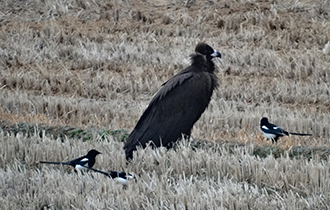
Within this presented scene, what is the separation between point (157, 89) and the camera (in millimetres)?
11359

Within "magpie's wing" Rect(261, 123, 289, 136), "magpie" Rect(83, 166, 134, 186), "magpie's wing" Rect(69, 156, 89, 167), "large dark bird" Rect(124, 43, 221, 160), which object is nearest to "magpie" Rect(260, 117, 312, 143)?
"magpie's wing" Rect(261, 123, 289, 136)

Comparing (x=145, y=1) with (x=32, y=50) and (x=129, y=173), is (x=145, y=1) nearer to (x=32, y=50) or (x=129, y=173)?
(x=32, y=50)

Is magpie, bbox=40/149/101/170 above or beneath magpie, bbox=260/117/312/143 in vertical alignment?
above

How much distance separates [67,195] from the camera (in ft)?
16.1

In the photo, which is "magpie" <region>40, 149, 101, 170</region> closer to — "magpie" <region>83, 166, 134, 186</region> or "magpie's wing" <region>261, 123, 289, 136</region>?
"magpie" <region>83, 166, 134, 186</region>

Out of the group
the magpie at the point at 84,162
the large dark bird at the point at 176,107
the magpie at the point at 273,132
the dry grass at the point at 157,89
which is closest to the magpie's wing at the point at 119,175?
the dry grass at the point at 157,89

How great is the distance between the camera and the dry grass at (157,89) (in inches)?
201

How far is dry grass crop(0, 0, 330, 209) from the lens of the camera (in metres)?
5.09

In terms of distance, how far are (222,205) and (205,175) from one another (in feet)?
4.37

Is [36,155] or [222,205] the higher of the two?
[222,205]

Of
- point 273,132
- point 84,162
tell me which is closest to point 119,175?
point 84,162

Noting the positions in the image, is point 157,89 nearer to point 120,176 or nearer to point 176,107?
point 176,107

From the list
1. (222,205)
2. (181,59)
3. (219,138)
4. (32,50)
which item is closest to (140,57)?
(181,59)

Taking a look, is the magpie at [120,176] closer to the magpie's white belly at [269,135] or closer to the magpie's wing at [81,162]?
the magpie's wing at [81,162]
